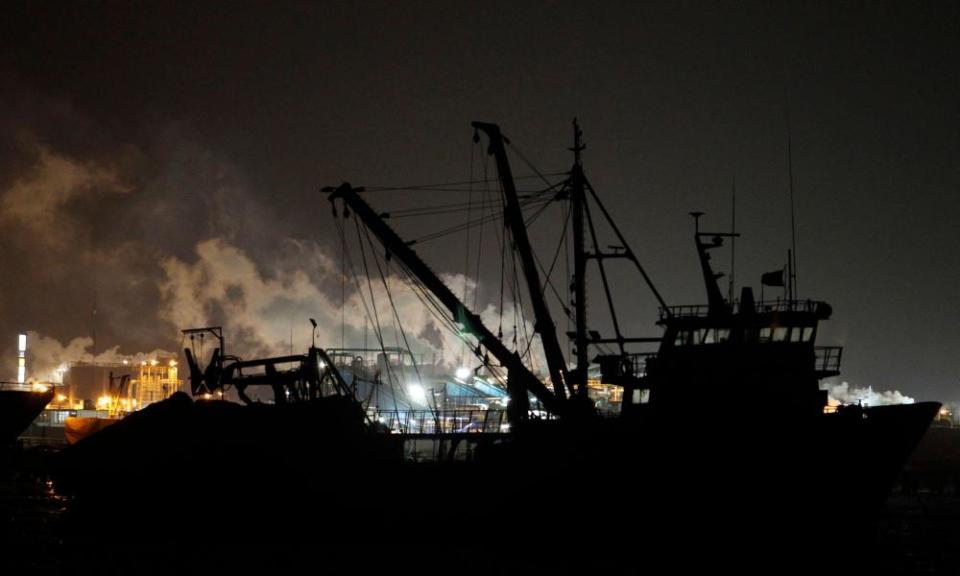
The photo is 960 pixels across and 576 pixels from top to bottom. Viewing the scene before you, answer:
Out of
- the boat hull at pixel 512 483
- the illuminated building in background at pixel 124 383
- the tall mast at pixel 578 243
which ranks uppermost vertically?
the tall mast at pixel 578 243

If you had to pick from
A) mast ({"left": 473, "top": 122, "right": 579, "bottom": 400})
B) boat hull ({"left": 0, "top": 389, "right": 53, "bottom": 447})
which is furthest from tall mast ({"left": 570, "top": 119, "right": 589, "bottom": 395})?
boat hull ({"left": 0, "top": 389, "right": 53, "bottom": 447})

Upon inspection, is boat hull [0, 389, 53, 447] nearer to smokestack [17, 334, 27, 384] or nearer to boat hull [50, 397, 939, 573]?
boat hull [50, 397, 939, 573]

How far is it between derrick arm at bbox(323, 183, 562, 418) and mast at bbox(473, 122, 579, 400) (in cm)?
131

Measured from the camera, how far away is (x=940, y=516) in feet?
176

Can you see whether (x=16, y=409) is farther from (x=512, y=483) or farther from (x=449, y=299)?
(x=512, y=483)

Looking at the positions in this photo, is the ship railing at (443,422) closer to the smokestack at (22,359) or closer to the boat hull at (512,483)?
the boat hull at (512,483)

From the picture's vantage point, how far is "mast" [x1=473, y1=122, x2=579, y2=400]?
150 ft

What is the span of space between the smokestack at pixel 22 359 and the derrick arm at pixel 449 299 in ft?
394

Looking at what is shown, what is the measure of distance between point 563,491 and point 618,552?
3.74 m

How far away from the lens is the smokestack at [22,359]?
145750 mm

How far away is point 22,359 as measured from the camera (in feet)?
479

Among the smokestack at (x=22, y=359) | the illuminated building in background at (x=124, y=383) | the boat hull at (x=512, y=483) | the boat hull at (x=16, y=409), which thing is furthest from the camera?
the smokestack at (x=22, y=359)

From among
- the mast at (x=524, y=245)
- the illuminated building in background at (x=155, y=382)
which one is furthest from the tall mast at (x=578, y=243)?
the illuminated building in background at (x=155, y=382)

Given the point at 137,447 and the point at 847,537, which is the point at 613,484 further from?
the point at 137,447
